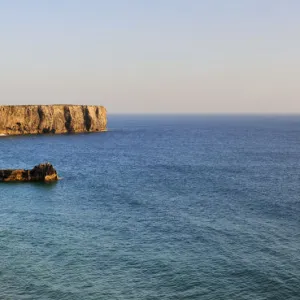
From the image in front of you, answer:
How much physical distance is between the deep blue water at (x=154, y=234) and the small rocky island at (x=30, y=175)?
10.8 feet

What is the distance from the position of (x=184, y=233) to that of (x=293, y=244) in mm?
13105

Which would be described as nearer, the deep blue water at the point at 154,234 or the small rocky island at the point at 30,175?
the deep blue water at the point at 154,234

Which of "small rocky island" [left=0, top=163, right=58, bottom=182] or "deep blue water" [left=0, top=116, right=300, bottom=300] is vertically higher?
"small rocky island" [left=0, top=163, right=58, bottom=182]

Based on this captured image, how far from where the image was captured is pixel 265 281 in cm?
4566

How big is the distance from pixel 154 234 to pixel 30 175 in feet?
147

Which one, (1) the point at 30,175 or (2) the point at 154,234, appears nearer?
(2) the point at 154,234

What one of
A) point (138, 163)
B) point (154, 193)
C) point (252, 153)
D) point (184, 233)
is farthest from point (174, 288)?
point (252, 153)

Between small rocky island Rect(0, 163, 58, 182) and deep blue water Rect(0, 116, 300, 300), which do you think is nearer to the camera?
deep blue water Rect(0, 116, 300, 300)

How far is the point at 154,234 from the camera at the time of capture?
6041cm

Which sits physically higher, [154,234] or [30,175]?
[30,175]

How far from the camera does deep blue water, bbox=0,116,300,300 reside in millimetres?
45125

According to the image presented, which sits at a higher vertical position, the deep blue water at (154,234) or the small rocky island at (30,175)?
the small rocky island at (30,175)

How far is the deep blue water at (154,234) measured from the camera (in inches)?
1777

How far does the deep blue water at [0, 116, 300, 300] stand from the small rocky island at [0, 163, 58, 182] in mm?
3301
